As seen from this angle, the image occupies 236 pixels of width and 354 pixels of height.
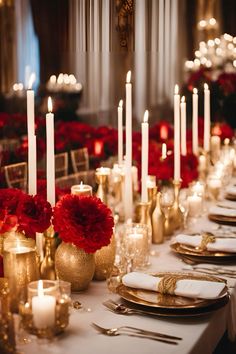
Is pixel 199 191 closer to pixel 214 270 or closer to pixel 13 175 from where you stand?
pixel 214 270

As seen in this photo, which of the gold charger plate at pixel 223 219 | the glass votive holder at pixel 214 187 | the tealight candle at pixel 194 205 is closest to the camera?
the gold charger plate at pixel 223 219

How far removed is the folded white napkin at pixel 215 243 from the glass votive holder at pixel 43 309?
868 mm

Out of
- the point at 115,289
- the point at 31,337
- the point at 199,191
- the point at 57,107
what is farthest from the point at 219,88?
the point at 57,107

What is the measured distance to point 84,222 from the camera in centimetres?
192

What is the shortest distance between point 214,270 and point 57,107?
26.0ft

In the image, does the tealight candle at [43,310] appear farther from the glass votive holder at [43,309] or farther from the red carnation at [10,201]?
the red carnation at [10,201]

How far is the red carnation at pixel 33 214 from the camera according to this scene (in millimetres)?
1937

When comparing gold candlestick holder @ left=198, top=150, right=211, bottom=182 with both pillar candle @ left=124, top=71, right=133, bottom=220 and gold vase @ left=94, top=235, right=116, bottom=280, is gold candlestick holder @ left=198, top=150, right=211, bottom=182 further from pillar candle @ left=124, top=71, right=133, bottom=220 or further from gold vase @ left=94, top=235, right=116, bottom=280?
gold vase @ left=94, top=235, right=116, bottom=280

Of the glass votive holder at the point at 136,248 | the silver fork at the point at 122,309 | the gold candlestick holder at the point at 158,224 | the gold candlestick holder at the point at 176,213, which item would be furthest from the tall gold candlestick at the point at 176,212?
the silver fork at the point at 122,309

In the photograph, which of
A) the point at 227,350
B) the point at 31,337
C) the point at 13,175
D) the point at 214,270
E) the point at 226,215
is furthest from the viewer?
the point at 13,175

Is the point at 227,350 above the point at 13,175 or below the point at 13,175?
below

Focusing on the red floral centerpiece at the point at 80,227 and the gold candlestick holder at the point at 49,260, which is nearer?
the red floral centerpiece at the point at 80,227

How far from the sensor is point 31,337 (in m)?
1.65

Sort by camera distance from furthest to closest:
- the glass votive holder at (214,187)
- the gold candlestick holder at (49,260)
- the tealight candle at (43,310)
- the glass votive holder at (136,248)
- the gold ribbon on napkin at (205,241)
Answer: the glass votive holder at (214,187) < the gold ribbon on napkin at (205,241) < the glass votive holder at (136,248) < the gold candlestick holder at (49,260) < the tealight candle at (43,310)
